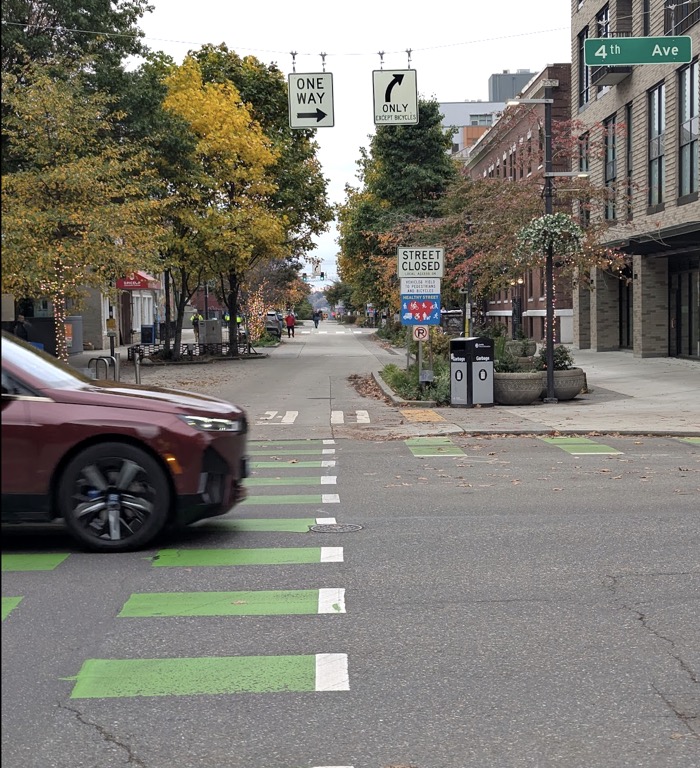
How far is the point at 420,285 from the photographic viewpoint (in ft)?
71.9

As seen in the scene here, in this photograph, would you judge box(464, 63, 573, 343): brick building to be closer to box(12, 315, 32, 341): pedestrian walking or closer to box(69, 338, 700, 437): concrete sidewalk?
box(69, 338, 700, 437): concrete sidewalk

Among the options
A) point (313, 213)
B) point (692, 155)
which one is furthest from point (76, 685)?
point (313, 213)

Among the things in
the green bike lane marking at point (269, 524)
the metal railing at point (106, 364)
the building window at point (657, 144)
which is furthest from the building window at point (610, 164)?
the green bike lane marking at point (269, 524)

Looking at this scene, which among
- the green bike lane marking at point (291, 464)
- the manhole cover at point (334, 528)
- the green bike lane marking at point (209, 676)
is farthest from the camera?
the green bike lane marking at point (291, 464)

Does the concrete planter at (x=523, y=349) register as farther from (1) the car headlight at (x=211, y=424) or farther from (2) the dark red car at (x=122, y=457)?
(2) the dark red car at (x=122, y=457)

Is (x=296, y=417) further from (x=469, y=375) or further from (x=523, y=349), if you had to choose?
(x=523, y=349)

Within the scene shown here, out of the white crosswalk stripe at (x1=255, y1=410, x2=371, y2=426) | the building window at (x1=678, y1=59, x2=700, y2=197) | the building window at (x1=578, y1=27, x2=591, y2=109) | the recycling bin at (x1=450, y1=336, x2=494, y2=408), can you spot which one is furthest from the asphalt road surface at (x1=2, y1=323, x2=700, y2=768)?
the building window at (x1=578, y1=27, x2=591, y2=109)

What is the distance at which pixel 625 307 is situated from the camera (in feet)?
131

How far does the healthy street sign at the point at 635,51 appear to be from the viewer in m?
15.9

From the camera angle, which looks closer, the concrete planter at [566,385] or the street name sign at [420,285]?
the concrete planter at [566,385]

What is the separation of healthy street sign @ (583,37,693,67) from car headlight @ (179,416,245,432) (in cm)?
1070

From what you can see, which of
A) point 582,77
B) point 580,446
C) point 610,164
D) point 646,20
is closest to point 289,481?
point 580,446

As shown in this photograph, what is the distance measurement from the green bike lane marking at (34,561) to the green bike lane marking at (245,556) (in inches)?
28.4

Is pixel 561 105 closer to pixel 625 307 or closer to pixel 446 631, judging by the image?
pixel 625 307
